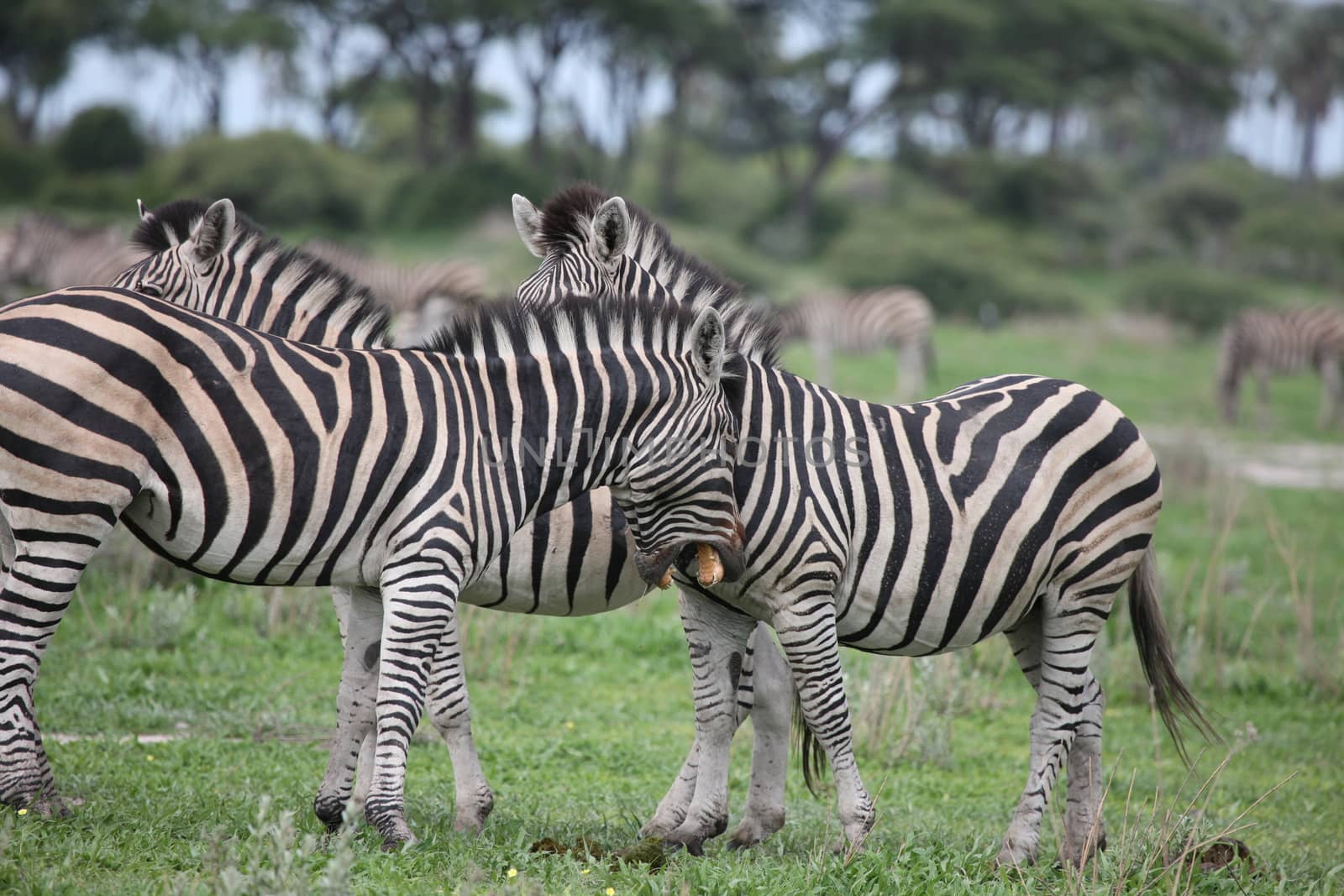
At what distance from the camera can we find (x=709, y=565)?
448cm

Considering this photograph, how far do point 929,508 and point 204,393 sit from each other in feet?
8.86

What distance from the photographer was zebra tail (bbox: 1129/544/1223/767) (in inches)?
218

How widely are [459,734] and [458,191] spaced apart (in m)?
35.9

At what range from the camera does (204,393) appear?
4.29m

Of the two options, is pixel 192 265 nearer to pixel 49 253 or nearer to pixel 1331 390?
pixel 49 253

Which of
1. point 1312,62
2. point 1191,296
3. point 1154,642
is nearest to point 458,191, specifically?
point 1191,296

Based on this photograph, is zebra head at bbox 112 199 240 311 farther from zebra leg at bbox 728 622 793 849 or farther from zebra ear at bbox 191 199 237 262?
zebra leg at bbox 728 622 793 849

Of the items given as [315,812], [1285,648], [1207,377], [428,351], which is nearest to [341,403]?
[428,351]

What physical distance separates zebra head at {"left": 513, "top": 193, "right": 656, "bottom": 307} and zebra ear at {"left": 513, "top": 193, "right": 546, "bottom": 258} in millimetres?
151

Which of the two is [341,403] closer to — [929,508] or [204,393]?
[204,393]

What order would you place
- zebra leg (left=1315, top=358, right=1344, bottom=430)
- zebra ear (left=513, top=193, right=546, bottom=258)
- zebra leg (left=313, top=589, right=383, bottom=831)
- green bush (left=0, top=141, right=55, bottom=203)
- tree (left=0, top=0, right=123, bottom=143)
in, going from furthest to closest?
tree (left=0, top=0, right=123, bottom=143)
green bush (left=0, top=141, right=55, bottom=203)
zebra leg (left=1315, top=358, right=1344, bottom=430)
zebra ear (left=513, top=193, right=546, bottom=258)
zebra leg (left=313, top=589, right=383, bottom=831)

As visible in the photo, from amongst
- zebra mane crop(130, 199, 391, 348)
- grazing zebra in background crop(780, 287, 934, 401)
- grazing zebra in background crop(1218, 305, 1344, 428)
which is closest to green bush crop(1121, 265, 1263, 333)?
grazing zebra in background crop(1218, 305, 1344, 428)

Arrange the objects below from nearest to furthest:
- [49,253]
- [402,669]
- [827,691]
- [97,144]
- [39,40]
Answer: [402,669] < [827,691] < [49,253] < [97,144] < [39,40]

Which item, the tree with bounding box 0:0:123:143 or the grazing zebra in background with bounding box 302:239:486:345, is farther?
the tree with bounding box 0:0:123:143
